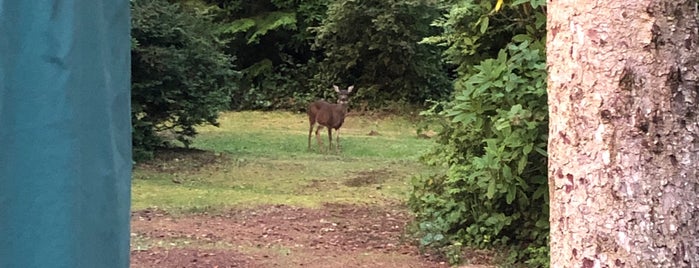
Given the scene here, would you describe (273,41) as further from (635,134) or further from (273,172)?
(635,134)

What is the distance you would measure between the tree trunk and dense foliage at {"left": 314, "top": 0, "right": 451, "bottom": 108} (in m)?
18.6

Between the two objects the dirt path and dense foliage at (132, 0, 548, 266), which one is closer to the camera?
dense foliage at (132, 0, 548, 266)

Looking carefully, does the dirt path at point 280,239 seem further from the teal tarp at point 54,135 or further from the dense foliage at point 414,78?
the teal tarp at point 54,135

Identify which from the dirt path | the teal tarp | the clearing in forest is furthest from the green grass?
the teal tarp

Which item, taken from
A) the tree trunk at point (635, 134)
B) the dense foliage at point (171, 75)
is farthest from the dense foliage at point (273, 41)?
the tree trunk at point (635, 134)

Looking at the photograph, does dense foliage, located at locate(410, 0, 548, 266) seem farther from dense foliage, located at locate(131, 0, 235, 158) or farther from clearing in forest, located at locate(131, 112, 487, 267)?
dense foliage, located at locate(131, 0, 235, 158)

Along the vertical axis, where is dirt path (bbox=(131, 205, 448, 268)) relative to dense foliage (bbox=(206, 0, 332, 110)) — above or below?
below

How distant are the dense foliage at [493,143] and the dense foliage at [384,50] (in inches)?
548

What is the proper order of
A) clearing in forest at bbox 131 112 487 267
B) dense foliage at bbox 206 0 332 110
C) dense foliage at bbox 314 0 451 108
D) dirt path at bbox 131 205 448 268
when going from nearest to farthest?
dirt path at bbox 131 205 448 268, clearing in forest at bbox 131 112 487 267, dense foliage at bbox 314 0 451 108, dense foliage at bbox 206 0 332 110

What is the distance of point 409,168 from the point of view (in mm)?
11641

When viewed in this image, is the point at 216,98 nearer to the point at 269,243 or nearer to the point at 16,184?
the point at 269,243

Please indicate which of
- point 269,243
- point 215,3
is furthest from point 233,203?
point 215,3

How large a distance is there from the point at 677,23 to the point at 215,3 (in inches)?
918

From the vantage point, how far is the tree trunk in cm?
232
